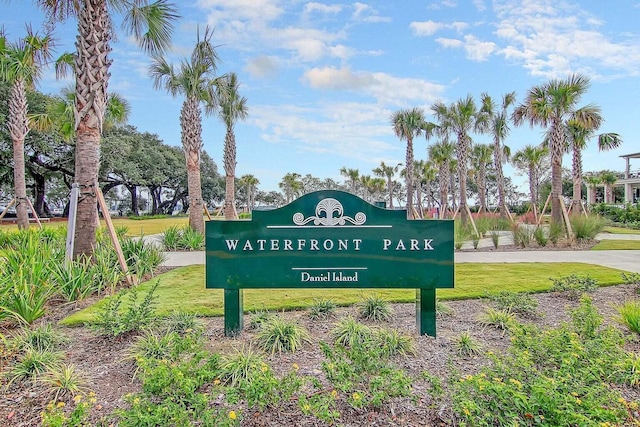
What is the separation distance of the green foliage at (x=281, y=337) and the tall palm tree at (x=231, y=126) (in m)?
14.6

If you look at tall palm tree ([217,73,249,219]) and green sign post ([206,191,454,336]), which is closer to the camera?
green sign post ([206,191,454,336])

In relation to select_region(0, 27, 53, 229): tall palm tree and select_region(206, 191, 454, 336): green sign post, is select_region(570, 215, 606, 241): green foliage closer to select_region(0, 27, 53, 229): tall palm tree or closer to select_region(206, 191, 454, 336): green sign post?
select_region(206, 191, 454, 336): green sign post

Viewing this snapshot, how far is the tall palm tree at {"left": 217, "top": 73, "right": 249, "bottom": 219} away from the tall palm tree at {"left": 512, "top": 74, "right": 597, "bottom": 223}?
1285cm

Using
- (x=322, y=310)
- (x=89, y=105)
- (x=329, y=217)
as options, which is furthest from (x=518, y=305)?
(x=89, y=105)

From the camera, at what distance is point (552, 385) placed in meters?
2.29

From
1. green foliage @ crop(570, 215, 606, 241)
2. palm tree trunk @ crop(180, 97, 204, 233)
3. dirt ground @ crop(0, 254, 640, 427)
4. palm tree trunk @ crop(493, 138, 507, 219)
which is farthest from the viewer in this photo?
palm tree trunk @ crop(493, 138, 507, 219)

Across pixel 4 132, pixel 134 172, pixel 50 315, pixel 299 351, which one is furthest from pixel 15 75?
pixel 134 172

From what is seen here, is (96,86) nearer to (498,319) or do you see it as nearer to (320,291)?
(320,291)

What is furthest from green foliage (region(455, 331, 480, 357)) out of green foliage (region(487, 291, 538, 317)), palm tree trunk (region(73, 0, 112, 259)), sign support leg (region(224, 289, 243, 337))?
palm tree trunk (region(73, 0, 112, 259))

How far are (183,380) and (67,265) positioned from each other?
4273 mm

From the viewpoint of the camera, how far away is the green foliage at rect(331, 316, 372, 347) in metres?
→ 3.42

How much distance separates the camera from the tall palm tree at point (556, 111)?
44.7ft

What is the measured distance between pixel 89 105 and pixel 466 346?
686 centimetres

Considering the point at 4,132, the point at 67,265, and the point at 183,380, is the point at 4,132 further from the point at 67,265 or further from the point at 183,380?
the point at 183,380
